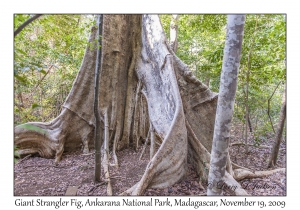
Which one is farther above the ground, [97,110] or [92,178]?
[97,110]

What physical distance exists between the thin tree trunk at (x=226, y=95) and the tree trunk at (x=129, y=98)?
1016 millimetres

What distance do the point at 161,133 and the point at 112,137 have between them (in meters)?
1.46

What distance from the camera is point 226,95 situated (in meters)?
1.91

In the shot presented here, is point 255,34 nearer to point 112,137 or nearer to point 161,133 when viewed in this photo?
point 161,133

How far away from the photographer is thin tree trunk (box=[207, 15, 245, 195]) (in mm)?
1830

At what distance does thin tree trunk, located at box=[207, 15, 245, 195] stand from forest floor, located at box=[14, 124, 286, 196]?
75cm

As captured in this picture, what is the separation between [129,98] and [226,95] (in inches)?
112

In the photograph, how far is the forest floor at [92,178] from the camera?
2676mm

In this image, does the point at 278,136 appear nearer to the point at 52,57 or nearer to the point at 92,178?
the point at 92,178

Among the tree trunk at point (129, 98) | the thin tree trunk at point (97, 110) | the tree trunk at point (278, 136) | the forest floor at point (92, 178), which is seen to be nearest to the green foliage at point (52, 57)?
the tree trunk at point (129, 98)

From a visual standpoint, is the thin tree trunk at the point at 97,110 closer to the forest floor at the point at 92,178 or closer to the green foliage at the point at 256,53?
the forest floor at the point at 92,178

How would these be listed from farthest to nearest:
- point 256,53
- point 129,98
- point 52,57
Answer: point 52,57
point 129,98
point 256,53

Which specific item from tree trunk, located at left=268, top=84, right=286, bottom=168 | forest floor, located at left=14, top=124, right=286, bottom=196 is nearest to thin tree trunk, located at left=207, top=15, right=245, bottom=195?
forest floor, located at left=14, top=124, right=286, bottom=196

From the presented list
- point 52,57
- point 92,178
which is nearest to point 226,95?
point 92,178
